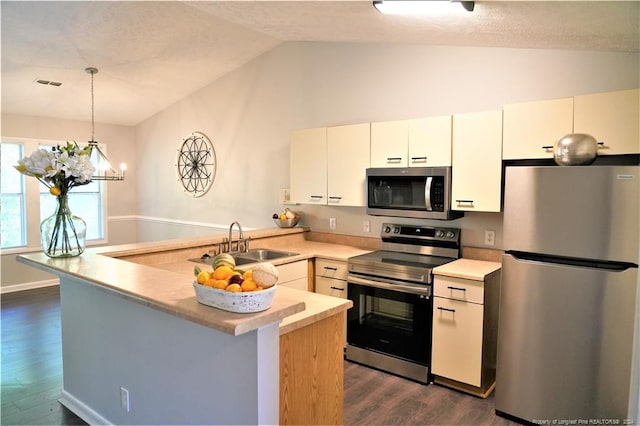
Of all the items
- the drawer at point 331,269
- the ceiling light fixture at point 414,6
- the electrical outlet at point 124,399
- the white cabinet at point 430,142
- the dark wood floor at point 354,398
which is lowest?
the dark wood floor at point 354,398

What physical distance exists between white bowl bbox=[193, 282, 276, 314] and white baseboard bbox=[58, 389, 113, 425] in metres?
1.46

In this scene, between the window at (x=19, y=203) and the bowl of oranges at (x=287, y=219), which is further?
the window at (x=19, y=203)

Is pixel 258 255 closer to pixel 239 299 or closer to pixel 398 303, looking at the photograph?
pixel 398 303

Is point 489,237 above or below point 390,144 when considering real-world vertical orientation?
below

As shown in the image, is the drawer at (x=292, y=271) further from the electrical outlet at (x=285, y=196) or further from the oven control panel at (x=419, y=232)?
the electrical outlet at (x=285, y=196)

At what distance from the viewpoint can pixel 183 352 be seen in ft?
6.19

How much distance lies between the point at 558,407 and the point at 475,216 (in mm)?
1474

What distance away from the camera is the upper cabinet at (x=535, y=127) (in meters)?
2.69

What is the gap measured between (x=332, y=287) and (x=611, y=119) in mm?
2302

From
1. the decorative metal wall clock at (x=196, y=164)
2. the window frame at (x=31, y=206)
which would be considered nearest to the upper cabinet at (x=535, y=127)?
the decorative metal wall clock at (x=196, y=164)

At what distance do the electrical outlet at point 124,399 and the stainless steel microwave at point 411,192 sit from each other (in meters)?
2.23

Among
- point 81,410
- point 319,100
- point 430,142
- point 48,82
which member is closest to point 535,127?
point 430,142

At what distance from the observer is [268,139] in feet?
16.3

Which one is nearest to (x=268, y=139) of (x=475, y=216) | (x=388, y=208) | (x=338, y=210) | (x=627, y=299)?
(x=338, y=210)
